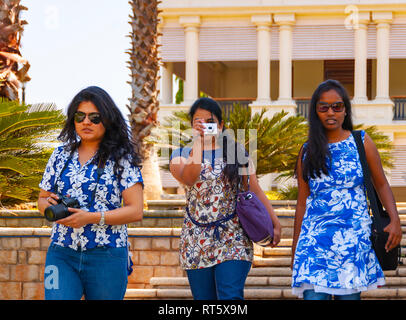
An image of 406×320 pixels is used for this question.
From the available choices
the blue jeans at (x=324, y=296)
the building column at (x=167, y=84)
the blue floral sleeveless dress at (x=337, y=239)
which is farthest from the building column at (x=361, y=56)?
the blue jeans at (x=324, y=296)

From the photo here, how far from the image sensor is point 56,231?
4.18m

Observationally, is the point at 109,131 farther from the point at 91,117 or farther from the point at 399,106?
the point at 399,106

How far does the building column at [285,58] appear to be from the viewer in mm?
23797

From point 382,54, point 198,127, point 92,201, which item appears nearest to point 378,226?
point 198,127

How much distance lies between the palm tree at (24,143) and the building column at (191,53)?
13449 mm

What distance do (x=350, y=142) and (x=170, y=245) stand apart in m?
5.13

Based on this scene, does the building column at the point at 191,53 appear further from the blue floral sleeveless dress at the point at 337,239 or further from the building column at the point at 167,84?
the blue floral sleeveless dress at the point at 337,239

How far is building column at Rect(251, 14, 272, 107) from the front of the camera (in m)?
24.0

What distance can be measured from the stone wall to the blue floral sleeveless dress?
5.08 metres

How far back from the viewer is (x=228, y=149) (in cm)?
501

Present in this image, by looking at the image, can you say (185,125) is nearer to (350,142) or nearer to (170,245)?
(170,245)

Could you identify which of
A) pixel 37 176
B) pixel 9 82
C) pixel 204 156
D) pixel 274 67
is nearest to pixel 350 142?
pixel 204 156

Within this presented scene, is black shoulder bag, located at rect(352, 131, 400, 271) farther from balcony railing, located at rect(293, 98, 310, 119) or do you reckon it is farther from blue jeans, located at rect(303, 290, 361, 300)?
balcony railing, located at rect(293, 98, 310, 119)

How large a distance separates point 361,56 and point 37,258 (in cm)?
1649
